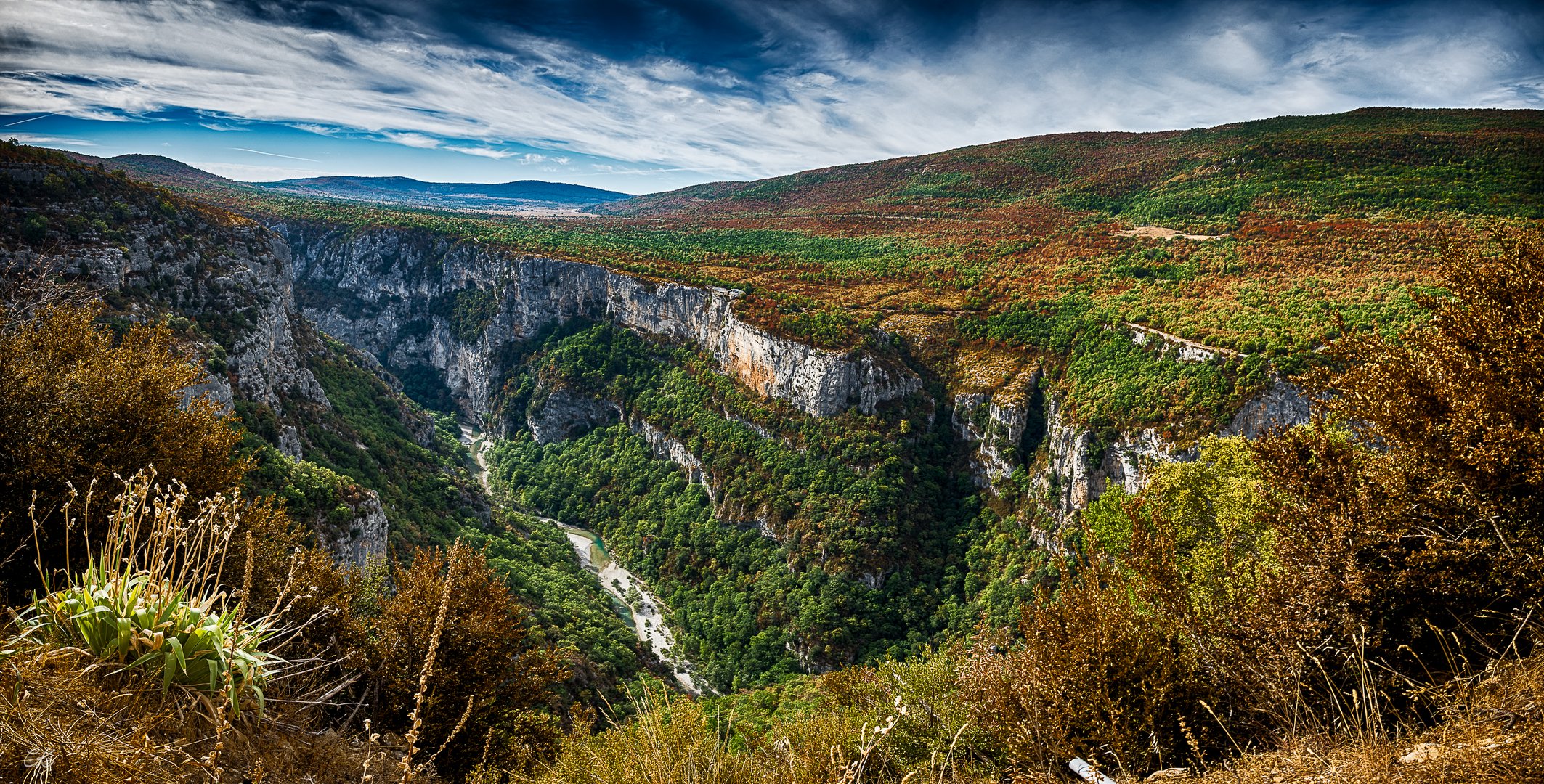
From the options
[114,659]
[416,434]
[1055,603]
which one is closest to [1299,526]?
[1055,603]

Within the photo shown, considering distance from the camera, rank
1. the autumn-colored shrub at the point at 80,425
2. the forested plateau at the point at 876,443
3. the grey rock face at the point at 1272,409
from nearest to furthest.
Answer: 1. the forested plateau at the point at 876,443
2. the autumn-colored shrub at the point at 80,425
3. the grey rock face at the point at 1272,409

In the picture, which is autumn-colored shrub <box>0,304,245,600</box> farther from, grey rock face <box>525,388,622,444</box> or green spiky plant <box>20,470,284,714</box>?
grey rock face <box>525,388,622,444</box>

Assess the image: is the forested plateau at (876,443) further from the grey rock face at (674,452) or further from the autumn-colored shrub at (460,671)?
the grey rock face at (674,452)

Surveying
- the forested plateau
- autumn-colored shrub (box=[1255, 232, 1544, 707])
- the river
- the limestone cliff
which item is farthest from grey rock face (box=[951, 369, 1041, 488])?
autumn-colored shrub (box=[1255, 232, 1544, 707])

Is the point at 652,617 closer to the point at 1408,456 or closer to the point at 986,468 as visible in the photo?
the point at 986,468

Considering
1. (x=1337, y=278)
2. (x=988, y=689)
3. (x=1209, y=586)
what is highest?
(x=1337, y=278)

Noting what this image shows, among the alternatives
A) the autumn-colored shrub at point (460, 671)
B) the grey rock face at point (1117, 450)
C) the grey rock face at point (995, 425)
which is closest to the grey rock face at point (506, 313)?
the grey rock face at point (995, 425)

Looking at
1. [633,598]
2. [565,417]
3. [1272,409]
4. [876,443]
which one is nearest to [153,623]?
[1272,409]
